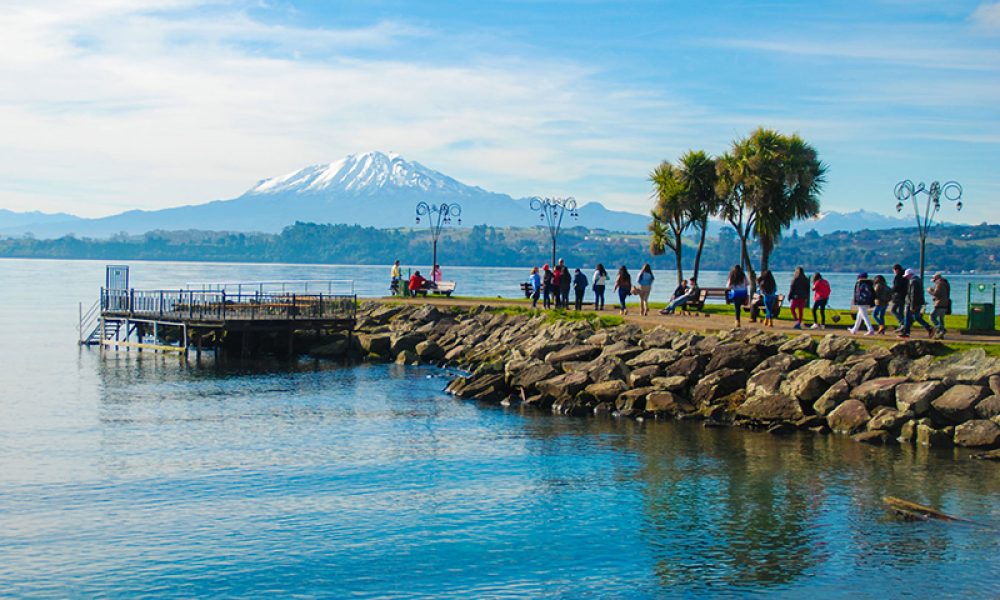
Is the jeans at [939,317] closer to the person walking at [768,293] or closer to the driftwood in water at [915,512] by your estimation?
the person walking at [768,293]

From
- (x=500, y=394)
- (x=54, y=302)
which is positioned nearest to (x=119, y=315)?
(x=500, y=394)

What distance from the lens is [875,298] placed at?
107 ft

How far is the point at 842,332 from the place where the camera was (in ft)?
107

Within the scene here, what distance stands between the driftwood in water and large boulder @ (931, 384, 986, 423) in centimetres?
635

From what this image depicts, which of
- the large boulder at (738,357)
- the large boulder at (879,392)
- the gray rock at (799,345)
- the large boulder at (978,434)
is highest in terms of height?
the gray rock at (799,345)

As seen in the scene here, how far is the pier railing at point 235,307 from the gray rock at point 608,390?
2245cm

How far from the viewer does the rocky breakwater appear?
2578cm

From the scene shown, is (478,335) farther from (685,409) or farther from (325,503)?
(325,503)

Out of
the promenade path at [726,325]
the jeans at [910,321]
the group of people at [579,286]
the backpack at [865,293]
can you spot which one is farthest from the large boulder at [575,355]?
the jeans at [910,321]

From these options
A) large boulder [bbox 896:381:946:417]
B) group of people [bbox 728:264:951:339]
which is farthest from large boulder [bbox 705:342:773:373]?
large boulder [bbox 896:381:946:417]

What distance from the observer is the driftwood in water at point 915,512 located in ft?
62.7

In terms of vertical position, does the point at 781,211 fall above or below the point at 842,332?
above

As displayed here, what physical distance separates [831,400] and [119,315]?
41.5 meters

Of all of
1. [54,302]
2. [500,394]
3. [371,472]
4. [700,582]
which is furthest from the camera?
[54,302]
